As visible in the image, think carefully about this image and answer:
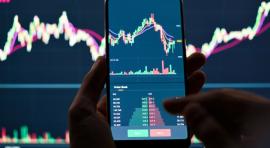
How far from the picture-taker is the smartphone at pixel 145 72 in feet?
2.31

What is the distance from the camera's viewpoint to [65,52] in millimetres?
1150

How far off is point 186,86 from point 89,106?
0.17m

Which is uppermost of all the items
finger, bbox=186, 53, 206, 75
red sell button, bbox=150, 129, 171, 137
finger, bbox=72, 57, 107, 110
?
finger, bbox=186, 53, 206, 75

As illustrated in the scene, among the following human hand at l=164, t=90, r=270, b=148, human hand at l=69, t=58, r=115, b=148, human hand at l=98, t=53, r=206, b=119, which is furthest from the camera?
human hand at l=98, t=53, r=206, b=119

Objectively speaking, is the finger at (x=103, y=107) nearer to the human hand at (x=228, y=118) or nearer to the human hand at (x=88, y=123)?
the human hand at (x=88, y=123)

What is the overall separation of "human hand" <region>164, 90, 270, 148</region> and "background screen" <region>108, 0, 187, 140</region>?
294 millimetres

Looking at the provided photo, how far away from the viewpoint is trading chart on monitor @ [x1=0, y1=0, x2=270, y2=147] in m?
1.14

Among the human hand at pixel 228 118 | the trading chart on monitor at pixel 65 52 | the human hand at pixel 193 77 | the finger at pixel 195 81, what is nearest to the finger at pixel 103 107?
the human hand at pixel 193 77

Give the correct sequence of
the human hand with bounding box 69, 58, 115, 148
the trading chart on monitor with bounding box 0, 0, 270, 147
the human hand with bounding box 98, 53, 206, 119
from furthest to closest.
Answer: the trading chart on monitor with bounding box 0, 0, 270, 147
the human hand with bounding box 98, 53, 206, 119
the human hand with bounding box 69, 58, 115, 148

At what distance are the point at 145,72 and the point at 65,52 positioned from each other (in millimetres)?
477

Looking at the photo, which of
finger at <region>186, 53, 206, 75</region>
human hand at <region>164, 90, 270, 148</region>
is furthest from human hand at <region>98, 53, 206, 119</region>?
human hand at <region>164, 90, 270, 148</region>

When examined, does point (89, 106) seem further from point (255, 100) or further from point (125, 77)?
point (255, 100)

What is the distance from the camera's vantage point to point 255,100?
0.38m

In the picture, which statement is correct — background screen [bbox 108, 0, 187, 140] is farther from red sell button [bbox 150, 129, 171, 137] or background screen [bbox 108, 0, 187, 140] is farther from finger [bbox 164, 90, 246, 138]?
finger [bbox 164, 90, 246, 138]
